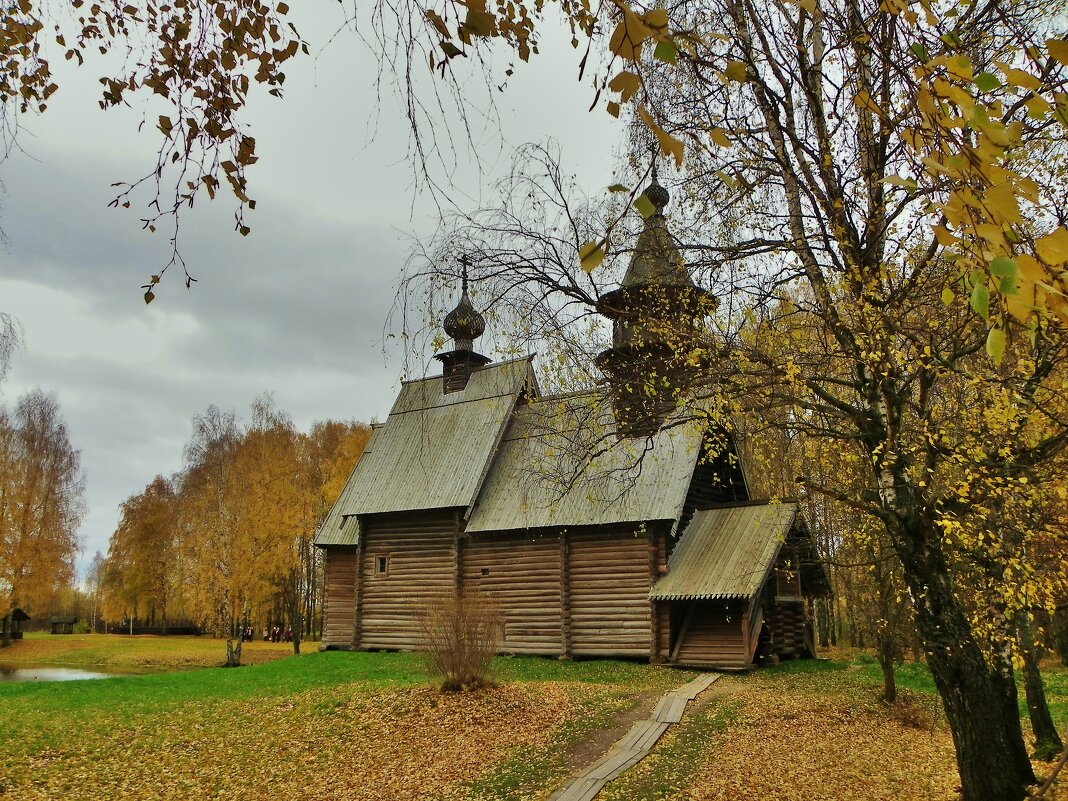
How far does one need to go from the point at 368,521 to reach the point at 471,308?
18.1 meters

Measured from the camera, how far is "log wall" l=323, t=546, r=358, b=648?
24.0 meters

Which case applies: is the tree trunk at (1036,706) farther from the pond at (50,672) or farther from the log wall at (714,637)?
the pond at (50,672)

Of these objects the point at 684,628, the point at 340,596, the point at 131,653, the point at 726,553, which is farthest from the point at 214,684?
the point at 131,653

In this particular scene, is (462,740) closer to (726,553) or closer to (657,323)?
(657,323)

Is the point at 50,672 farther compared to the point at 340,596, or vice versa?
the point at 50,672

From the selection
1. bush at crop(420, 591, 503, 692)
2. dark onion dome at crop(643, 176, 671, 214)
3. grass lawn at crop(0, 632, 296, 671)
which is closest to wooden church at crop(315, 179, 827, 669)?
dark onion dome at crop(643, 176, 671, 214)

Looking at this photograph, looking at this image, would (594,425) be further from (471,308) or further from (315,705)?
(315,705)

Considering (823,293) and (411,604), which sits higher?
(823,293)

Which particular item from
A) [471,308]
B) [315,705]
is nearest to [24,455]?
[315,705]

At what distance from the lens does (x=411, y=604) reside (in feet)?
73.2

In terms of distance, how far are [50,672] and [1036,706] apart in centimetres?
3275

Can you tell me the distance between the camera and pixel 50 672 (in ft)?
94.7

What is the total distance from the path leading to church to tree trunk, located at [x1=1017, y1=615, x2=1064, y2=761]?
490 centimetres

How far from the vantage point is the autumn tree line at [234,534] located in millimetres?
28750
